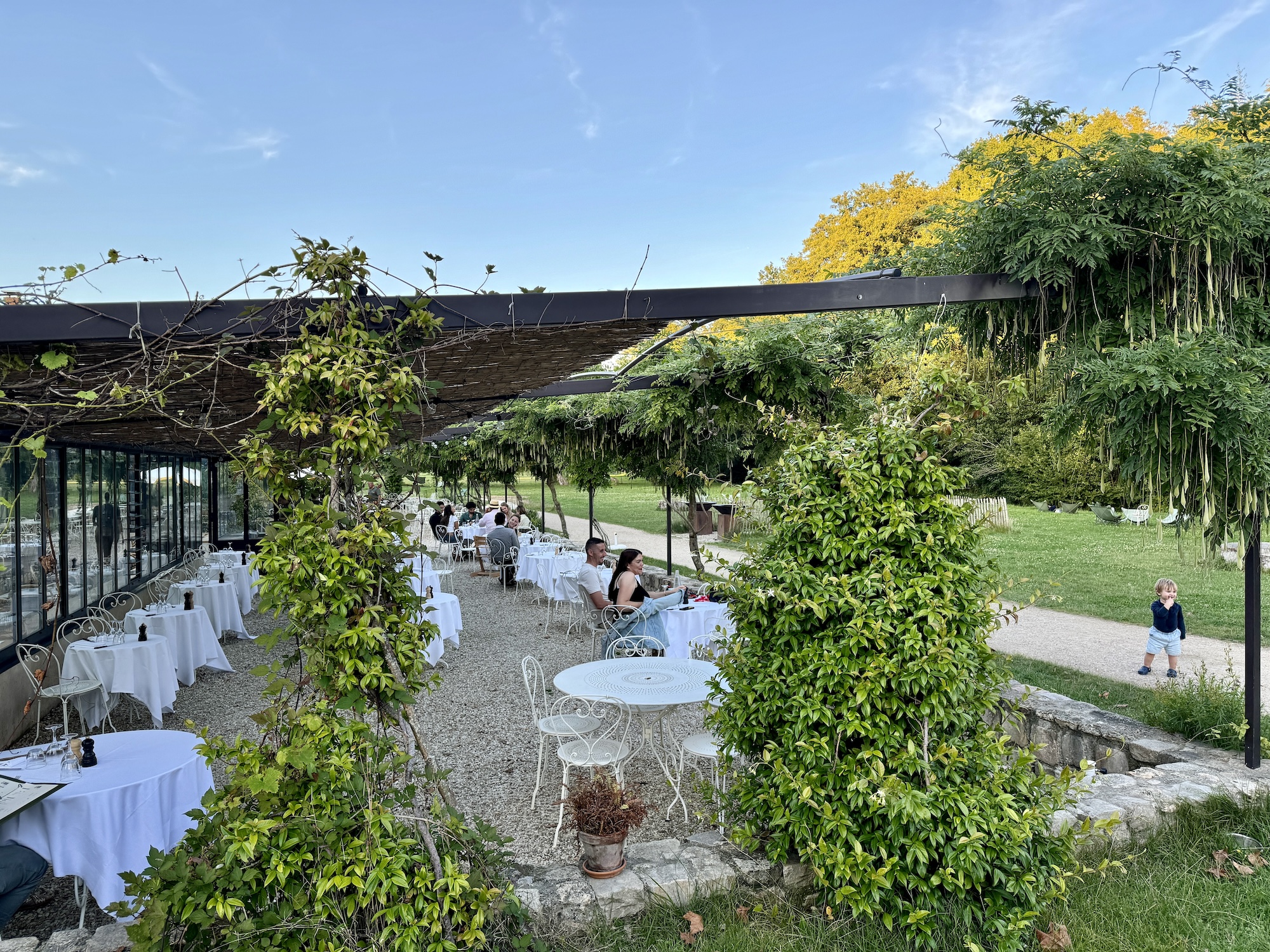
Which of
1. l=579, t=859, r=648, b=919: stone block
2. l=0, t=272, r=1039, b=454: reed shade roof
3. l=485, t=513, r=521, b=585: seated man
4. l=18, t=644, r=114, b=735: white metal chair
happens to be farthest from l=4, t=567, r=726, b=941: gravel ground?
l=485, t=513, r=521, b=585: seated man

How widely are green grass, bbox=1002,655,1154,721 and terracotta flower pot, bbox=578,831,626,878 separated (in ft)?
13.0

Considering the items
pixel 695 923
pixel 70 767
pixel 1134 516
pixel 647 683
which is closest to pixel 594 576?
pixel 647 683

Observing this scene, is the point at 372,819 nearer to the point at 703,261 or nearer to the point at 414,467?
the point at 414,467

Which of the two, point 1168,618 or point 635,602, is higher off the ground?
point 635,602

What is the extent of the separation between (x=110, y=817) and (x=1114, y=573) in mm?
14748

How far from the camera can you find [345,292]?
2.47 metres

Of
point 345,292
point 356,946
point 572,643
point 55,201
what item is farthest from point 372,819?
Result: point 55,201

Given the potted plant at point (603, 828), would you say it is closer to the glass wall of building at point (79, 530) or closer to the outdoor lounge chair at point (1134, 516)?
the glass wall of building at point (79, 530)

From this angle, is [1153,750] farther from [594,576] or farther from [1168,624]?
[594,576]

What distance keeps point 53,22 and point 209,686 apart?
605cm

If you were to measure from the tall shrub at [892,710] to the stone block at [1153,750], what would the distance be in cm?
191

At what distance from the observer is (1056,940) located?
9.11 ft

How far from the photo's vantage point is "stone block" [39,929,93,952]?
8.26 ft

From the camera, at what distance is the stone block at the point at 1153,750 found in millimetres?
4297
